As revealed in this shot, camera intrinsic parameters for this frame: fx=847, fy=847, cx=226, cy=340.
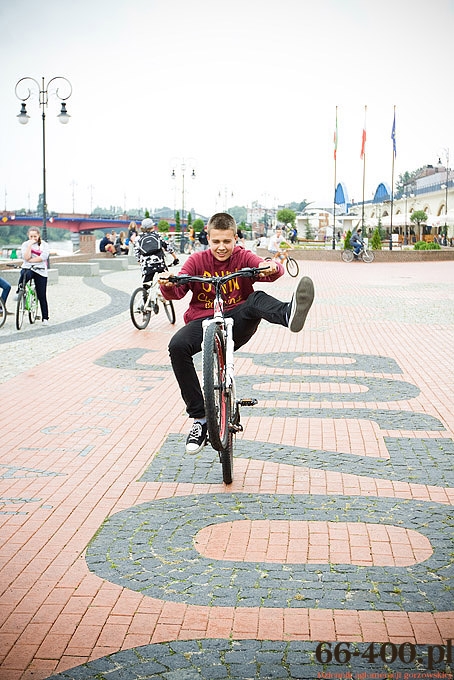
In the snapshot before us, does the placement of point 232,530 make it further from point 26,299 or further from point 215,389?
point 26,299

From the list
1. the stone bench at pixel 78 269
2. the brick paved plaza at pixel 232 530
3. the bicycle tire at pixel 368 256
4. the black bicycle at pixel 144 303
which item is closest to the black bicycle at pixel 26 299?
the black bicycle at pixel 144 303

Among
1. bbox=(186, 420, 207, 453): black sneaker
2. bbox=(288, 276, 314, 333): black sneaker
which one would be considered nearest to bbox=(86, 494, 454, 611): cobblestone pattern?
bbox=(186, 420, 207, 453): black sneaker

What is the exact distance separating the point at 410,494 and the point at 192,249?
46761mm

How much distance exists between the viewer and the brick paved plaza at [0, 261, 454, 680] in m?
3.33

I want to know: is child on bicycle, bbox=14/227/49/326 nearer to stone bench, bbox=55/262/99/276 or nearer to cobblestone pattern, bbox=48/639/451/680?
cobblestone pattern, bbox=48/639/451/680

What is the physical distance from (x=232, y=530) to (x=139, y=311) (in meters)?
9.36

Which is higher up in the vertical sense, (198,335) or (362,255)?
(362,255)

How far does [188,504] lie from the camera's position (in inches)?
202

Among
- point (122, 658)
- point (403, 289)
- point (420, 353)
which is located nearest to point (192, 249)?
point (403, 289)

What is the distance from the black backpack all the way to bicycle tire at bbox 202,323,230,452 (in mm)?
8721

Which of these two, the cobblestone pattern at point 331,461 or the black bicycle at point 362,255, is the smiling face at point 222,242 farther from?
the black bicycle at point 362,255

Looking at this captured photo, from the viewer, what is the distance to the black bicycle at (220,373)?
484 centimetres

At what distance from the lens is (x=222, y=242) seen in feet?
18.2

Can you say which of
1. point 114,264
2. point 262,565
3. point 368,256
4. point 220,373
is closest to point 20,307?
point 220,373
